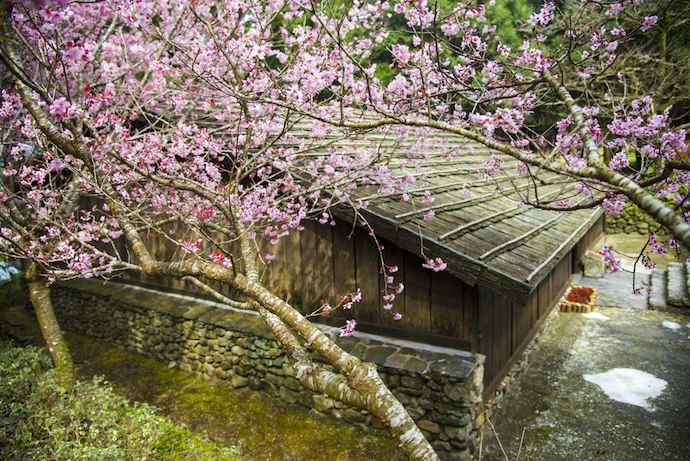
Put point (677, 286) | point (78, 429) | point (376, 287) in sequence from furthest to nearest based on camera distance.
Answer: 1. point (677, 286)
2. point (376, 287)
3. point (78, 429)

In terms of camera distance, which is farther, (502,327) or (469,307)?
(502,327)

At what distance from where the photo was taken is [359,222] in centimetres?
468

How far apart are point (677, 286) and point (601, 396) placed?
573 cm

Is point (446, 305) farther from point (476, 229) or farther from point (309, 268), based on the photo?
point (309, 268)

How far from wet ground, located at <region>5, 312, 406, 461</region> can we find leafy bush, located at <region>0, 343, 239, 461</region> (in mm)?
464

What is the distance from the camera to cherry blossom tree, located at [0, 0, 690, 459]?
2611 mm

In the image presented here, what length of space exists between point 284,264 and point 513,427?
3629 millimetres

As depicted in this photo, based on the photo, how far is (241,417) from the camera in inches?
216

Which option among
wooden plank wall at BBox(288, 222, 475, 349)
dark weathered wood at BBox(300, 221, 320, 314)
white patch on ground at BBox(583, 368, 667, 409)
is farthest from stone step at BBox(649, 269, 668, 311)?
dark weathered wood at BBox(300, 221, 320, 314)

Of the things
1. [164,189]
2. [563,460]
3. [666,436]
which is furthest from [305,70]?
[666,436]

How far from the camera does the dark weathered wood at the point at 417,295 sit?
15.6ft

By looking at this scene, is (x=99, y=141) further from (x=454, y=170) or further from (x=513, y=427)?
(x=513, y=427)

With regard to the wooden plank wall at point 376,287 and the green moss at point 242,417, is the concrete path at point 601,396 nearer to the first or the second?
the wooden plank wall at point 376,287

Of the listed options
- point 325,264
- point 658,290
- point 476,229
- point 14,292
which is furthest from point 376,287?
point 14,292
